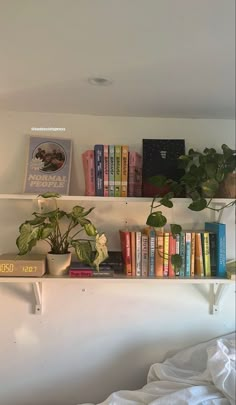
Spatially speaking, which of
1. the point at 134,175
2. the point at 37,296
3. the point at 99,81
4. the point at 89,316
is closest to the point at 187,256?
the point at 134,175

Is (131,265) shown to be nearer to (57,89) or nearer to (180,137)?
(180,137)

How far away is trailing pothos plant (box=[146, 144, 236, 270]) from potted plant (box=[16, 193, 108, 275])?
25cm

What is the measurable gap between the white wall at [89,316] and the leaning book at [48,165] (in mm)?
48

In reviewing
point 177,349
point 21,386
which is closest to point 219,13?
point 177,349

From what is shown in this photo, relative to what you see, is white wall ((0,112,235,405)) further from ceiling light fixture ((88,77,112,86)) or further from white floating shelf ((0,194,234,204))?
ceiling light fixture ((88,77,112,86))

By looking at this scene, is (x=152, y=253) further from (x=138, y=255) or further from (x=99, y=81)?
(x=99, y=81)

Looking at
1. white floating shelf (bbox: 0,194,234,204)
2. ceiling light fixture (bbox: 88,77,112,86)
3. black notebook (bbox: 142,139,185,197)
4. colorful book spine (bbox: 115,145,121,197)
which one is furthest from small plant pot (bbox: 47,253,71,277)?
ceiling light fixture (bbox: 88,77,112,86)

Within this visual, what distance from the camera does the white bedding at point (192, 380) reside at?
1310mm

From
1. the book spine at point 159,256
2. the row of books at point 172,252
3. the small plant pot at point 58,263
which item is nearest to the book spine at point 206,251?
the row of books at point 172,252

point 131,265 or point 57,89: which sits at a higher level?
point 57,89

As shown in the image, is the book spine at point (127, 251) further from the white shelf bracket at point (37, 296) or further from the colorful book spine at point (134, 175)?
the white shelf bracket at point (37, 296)

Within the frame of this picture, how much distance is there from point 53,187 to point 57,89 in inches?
18.4

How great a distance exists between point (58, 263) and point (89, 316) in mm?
356

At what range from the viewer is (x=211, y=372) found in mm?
1388
